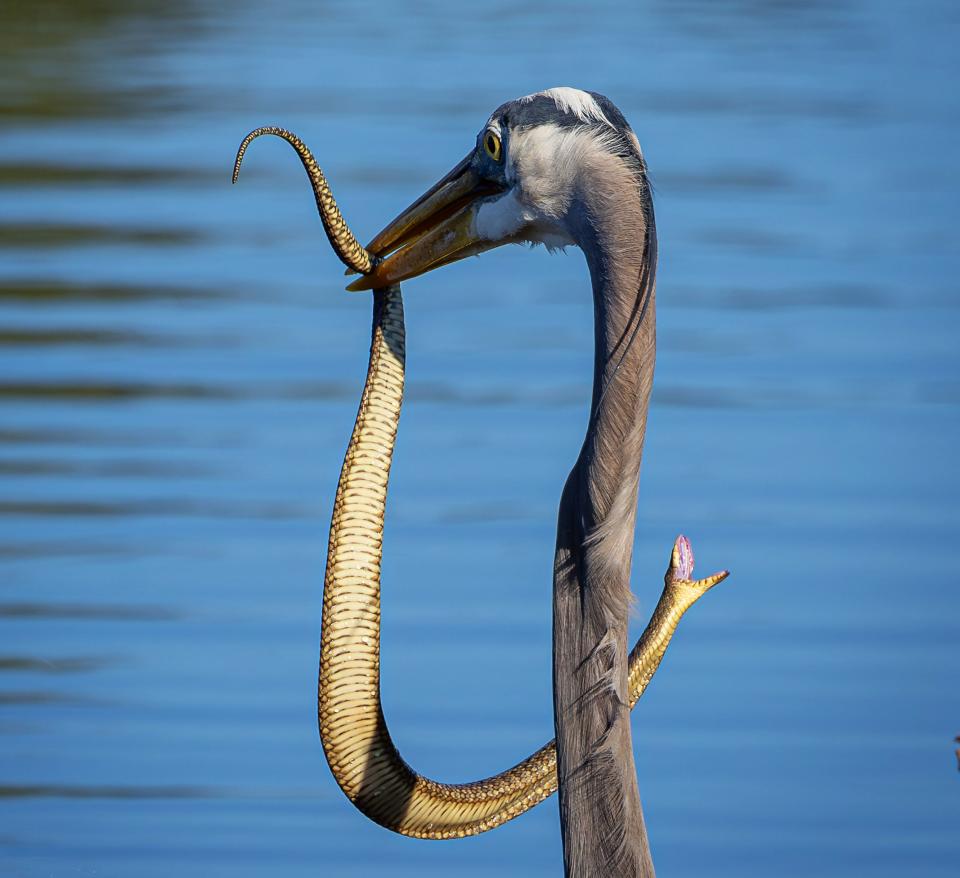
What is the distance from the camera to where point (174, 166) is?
1346 cm

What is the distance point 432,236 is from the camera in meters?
4.05

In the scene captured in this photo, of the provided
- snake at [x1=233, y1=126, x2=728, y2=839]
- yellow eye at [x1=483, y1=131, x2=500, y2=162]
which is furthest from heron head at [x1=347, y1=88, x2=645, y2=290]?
snake at [x1=233, y1=126, x2=728, y2=839]

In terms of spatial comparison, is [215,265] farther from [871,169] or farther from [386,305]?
Result: [386,305]

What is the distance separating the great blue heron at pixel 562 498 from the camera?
3.38 meters

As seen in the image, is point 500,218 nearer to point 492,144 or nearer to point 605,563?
point 492,144

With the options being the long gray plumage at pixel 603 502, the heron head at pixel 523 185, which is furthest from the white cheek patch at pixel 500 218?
the long gray plumage at pixel 603 502

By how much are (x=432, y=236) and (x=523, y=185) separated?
1.32 feet

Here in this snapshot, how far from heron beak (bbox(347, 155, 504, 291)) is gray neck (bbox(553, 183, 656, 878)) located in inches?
20.7

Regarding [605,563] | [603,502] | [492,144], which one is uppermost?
[492,144]

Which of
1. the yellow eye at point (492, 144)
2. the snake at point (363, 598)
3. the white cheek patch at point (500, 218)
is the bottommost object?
the snake at point (363, 598)

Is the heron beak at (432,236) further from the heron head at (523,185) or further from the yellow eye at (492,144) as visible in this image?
the yellow eye at (492,144)

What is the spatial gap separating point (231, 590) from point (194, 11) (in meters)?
15.1

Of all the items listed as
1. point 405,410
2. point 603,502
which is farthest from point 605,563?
point 405,410

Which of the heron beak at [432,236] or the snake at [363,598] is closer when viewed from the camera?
the snake at [363,598]
